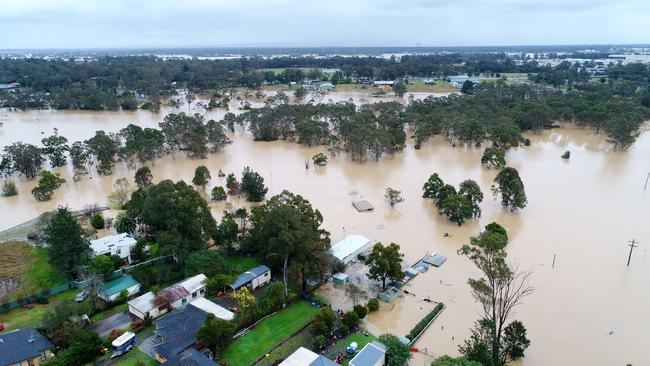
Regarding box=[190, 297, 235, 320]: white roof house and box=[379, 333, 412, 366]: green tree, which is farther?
box=[190, 297, 235, 320]: white roof house

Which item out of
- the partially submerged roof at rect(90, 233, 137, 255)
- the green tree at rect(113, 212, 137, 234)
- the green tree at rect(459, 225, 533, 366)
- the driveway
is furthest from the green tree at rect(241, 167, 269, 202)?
the green tree at rect(459, 225, 533, 366)

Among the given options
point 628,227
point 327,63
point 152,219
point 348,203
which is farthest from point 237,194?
point 327,63

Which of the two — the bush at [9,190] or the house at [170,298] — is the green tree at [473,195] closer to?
the house at [170,298]

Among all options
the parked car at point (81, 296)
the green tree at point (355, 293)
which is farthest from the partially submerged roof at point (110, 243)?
the green tree at point (355, 293)

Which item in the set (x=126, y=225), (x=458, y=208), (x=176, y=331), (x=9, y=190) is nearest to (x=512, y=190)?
(x=458, y=208)

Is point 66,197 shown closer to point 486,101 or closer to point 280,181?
point 280,181

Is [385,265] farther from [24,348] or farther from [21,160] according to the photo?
[21,160]

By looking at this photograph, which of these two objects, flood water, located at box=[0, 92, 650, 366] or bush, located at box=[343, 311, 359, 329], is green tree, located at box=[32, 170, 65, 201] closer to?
flood water, located at box=[0, 92, 650, 366]
